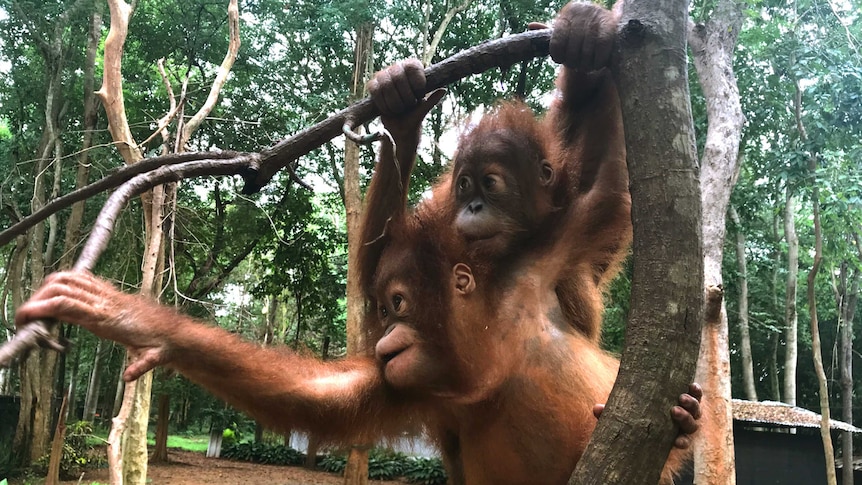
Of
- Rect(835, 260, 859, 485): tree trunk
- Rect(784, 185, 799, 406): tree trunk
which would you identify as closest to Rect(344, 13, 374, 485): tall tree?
Rect(835, 260, 859, 485): tree trunk

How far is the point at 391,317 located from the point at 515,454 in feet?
2.47

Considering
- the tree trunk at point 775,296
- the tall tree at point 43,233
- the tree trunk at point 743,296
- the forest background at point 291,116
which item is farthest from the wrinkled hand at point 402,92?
the tree trunk at point 775,296

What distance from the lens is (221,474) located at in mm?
18188

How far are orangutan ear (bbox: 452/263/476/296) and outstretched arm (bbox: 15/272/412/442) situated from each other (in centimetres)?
56

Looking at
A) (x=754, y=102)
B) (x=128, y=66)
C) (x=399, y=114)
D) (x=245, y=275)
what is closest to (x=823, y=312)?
(x=754, y=102)

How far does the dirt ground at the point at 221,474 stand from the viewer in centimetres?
1619

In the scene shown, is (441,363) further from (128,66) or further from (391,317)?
(128,66)

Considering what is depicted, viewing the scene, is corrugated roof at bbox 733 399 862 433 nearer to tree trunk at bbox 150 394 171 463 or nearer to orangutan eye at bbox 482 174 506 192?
orangutan eye at bbox 482 174 506 192

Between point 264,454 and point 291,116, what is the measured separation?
12.9m

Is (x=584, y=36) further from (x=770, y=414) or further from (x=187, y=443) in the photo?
(x=187, y=443)

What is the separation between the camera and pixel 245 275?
23.9m

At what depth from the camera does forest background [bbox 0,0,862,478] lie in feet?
34.3

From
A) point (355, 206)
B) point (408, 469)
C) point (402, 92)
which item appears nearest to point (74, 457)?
point (408, 469)

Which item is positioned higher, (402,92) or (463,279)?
(402,92)
